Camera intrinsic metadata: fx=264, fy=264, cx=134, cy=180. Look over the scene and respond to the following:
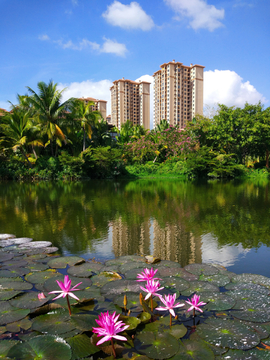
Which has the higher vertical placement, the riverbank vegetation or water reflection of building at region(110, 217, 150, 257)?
the riverbank vegetation

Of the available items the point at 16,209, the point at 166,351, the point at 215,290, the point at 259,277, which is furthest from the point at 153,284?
the point at 16,209

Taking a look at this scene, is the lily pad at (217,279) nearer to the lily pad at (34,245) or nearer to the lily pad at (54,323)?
the lily pad at (54,323)

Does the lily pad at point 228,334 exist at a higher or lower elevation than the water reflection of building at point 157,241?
higher

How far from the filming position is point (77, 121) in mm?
25219

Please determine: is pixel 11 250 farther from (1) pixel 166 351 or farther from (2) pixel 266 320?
(2) pixel 266 320

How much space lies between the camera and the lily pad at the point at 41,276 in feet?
10.8

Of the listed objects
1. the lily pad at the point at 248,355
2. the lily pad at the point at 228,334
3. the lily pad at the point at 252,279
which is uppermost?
the lily pad at the point at 228,334

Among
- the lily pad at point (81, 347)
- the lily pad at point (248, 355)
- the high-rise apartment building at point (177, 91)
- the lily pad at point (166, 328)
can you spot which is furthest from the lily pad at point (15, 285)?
the high-rise apartment building at point (177, 91)

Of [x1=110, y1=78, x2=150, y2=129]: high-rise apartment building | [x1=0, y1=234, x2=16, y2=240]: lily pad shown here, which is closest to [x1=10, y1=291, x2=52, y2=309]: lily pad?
[x1=0, y1=234, x2=16, y2=240]: lily pad

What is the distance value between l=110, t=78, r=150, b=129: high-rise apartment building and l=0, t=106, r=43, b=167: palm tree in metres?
58.3

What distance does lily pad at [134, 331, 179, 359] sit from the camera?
6.33 feet

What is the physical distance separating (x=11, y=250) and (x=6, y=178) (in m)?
21.9

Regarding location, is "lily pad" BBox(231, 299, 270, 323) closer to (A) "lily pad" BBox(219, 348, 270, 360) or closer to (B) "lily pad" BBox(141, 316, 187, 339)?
(A) "lily pad" BBox(219, 348, 270, 360)

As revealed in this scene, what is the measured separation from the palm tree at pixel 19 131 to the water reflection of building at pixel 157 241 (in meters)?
19.1
